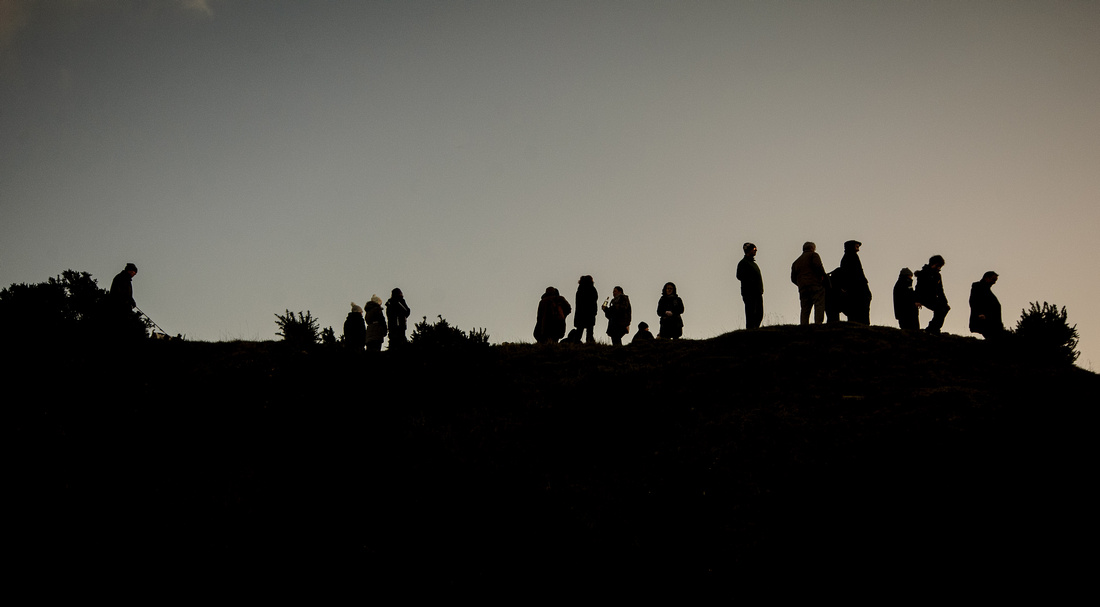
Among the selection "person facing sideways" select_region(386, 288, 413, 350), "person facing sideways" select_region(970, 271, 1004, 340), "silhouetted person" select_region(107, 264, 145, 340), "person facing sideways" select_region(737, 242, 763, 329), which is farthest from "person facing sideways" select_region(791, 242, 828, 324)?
"silhouetted person" select_region(107, 264, 145, 340)

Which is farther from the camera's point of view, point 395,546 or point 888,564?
point 395,546

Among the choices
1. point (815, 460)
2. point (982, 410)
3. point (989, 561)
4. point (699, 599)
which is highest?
point (982, 410)

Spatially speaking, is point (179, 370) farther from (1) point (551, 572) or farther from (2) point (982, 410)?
(2) point (982, 410)

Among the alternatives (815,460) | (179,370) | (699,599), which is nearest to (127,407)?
(179,370)

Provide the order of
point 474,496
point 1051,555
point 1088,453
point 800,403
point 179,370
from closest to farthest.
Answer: point 1051,555, point 1088,453, point 474,496, point 800,403, point 179,370

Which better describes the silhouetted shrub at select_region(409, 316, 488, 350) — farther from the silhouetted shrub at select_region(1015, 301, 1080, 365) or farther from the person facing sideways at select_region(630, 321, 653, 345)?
the silhouetted shrub at select_region(1015, 301, 1080, 365)

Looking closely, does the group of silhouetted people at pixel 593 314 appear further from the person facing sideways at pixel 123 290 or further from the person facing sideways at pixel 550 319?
the person facing sideways at pixel 123 290

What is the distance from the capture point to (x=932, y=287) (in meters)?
A: 14.8

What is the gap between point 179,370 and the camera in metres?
14.2

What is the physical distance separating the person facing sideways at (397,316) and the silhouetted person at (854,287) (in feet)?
33.5

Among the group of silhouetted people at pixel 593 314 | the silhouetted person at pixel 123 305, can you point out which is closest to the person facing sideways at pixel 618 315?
the group of silhouetted people at pixel 593 314

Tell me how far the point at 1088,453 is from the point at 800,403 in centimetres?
380

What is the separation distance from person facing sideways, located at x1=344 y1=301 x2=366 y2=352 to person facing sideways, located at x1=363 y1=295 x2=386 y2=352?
1.08 ft

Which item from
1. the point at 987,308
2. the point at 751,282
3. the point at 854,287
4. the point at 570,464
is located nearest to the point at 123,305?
the point at 570,464
